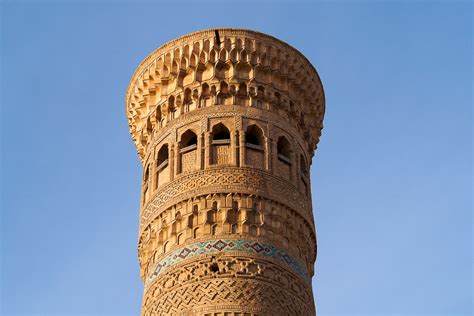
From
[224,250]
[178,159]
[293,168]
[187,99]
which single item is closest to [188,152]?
[178,159]

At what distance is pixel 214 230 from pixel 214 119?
50.1 inches

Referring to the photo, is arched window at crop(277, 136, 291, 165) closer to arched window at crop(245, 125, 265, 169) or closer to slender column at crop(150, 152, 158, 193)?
arched window at crop(245, 125, 265, 169)

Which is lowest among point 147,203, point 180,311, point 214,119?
point 180,311

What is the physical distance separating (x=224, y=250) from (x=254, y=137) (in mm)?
1473

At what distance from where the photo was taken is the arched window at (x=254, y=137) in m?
9.29

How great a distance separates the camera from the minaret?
843cm

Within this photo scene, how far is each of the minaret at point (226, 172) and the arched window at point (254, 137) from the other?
0.01 metres

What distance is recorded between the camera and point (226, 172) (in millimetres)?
8953

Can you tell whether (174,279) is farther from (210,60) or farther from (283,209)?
(210,60)

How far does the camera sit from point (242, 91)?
9.59 metres

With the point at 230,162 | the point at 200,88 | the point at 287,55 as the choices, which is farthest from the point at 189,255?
the point at 287,55

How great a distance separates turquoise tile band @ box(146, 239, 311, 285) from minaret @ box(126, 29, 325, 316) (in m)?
0.01

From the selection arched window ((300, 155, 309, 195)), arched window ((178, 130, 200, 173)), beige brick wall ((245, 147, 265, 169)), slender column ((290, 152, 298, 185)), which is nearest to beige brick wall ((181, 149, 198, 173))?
arched window ((178, 130, 200, 173))

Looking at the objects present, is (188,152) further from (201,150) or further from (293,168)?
(293,168)
